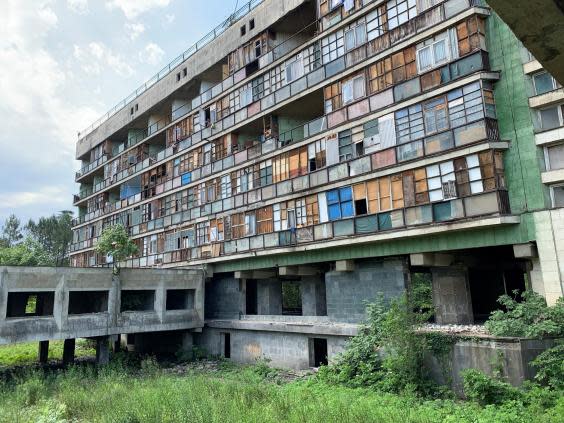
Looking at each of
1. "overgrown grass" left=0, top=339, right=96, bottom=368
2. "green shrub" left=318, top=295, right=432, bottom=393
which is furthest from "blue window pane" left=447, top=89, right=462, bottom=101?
"overgrown grass" left=0, top=339, right=96, bottom=368

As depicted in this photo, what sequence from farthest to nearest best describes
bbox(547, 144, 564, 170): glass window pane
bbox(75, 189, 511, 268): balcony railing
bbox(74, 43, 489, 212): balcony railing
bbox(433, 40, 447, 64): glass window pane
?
bbox(433, 40, 447, 64): glass window pane → bbox(74, 43, 489, 212): balcony railing → bbox(75, 189, 511, 268): balcony railing → bbox(547, 144, 564, 170): glass window pane

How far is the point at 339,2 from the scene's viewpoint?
69.3ft

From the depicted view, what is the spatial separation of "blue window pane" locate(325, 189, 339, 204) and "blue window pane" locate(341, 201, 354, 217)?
0.45 metres

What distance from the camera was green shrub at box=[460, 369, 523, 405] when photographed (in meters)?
12.1

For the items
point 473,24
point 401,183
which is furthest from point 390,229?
point 473,24

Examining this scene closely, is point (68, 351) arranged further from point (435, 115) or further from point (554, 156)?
point (554, 156)

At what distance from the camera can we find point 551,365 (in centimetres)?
1220

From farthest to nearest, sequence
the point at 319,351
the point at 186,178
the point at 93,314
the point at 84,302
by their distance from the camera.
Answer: the point at 186,178
the point at 84,302
the point at 319,351
the point at 93,314

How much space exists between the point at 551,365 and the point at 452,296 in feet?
18.8

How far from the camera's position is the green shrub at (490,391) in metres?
12.1

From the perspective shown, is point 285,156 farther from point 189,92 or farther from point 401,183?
point 189,92

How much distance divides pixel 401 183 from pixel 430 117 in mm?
2797

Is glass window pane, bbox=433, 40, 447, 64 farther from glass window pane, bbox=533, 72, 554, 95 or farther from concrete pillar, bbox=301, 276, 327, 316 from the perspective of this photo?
concrete pillar, bbox=301, 276, 327, 316

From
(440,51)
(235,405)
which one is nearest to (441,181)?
(440,51)
